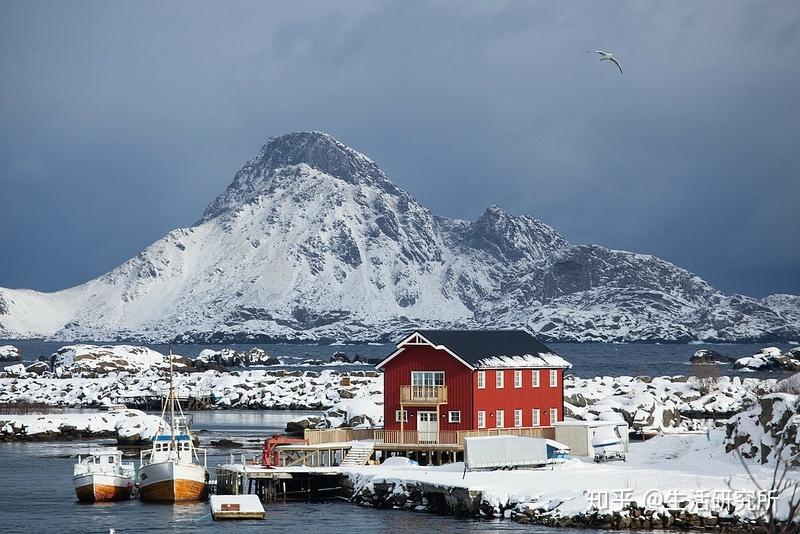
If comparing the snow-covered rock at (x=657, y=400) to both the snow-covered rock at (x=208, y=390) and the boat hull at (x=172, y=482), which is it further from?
the boat hull at (x=172, y=482)

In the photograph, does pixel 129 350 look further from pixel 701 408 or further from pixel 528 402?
pixel 528 402

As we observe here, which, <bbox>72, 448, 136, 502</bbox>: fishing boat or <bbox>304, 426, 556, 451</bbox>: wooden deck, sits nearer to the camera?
<bbox>72, 448, 136, 502</bbox>: fishing boat

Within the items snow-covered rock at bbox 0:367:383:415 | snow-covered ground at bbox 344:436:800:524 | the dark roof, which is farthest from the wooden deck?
snow-covered rock at bbox 0:367:383:415

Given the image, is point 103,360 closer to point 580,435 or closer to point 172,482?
point 172,482

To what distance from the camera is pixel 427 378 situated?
216 feet

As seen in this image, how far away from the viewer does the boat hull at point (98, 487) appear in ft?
192

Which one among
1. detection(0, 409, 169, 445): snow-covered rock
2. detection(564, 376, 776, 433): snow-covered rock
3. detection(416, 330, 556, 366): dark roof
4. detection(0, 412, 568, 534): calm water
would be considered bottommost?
detection(0, 412, 568, 534): calm water

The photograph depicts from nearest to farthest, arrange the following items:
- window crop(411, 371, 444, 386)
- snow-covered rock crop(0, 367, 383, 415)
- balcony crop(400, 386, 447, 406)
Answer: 1. balcony crop(400, 386, 447, 406)
2. window crop(411, 371, 444, 386)
3. snow-covered rock crop(0, 367, 383, 415)

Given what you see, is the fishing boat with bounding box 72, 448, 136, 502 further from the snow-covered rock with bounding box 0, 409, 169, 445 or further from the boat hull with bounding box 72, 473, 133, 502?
the snow-covered rock with bounding box 0, 409, 169, 445

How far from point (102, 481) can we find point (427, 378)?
17054 mm

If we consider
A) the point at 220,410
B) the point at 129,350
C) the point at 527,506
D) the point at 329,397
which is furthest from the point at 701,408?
the point at 129,350

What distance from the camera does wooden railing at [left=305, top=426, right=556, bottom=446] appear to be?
63.6 m

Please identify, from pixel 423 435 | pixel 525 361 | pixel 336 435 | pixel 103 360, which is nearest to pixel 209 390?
pixel 103 360

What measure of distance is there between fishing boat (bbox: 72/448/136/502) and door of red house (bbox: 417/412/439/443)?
1446cm
